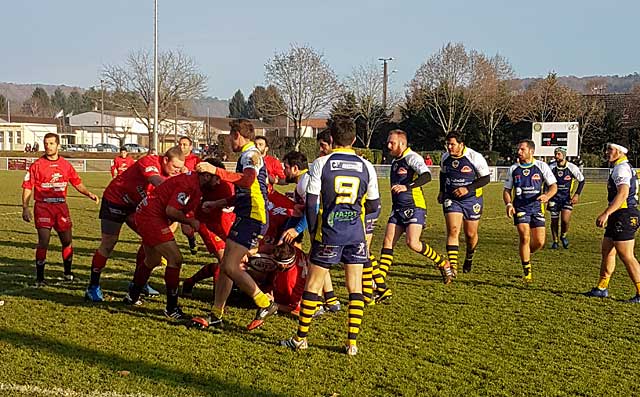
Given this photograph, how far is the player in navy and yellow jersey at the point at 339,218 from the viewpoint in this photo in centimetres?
646

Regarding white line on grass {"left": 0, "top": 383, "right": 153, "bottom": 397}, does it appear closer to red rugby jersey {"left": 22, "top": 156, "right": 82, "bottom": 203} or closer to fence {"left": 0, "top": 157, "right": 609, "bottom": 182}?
red rugby jersey {"left": 22, "top": 156, "right": 82, "bottom": 203}

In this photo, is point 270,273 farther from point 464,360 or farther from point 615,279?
point 615,279

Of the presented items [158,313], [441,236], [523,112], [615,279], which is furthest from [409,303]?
[523,112]

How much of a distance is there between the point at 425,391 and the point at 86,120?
10793cm

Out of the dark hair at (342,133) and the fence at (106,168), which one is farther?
the fence at (106,168)

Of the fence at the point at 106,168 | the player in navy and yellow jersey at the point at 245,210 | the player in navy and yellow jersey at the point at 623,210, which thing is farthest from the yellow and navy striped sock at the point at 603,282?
the fence at the point at 106,168

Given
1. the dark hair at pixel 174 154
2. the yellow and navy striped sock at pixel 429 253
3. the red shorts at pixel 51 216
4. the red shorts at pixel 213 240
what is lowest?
the yellow and navy striped sock at pixel 429 253

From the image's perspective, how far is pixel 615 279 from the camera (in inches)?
432

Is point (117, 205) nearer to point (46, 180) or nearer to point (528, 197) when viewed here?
point (46, 180)

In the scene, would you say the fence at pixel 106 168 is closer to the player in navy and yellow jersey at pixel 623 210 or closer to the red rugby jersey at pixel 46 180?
the player in navy and yellow jersey at pixel 623 210

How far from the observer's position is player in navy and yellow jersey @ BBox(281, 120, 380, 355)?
21.2 feet

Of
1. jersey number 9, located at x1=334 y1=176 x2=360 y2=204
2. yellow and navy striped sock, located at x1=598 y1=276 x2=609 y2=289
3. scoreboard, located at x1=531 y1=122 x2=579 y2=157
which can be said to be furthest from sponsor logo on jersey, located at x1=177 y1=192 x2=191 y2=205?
scoreboard, located at x1=531 y1=122 x2=579 y2=157

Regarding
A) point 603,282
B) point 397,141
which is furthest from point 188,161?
point 603,282

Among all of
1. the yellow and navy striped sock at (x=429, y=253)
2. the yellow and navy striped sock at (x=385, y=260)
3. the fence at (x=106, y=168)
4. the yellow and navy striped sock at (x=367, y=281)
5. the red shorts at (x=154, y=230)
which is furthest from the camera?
the fence at (x=106, y=168)
